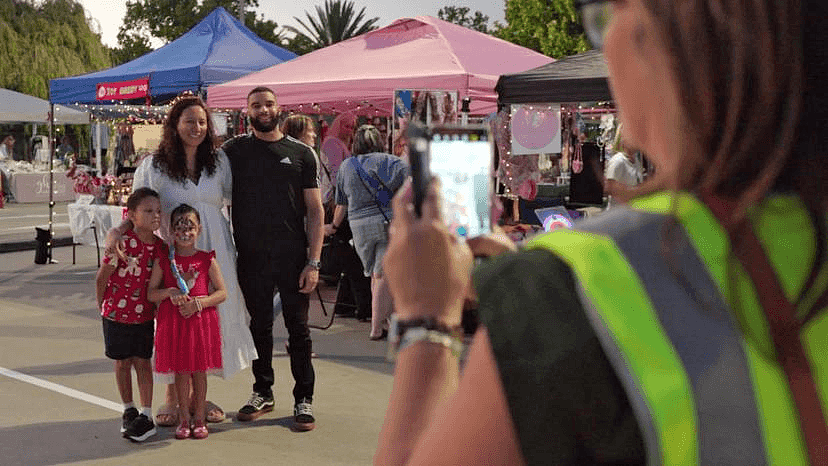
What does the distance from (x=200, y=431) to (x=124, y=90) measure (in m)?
10.1

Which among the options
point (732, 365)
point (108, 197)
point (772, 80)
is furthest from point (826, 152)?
point (108, 197)

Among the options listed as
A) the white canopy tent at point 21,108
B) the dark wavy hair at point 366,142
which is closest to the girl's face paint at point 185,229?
the dark wavy hair at point 366,142

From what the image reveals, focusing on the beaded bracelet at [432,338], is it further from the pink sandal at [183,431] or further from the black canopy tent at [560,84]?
the black canopy tent at [560,84]

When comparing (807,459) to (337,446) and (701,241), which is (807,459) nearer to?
(701,241)

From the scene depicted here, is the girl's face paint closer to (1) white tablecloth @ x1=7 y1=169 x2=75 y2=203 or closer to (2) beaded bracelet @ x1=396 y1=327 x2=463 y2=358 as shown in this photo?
(2) beaded bracelet @ x1=396 y1=327 x2=463 y2=358

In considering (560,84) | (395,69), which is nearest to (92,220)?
(395,69)

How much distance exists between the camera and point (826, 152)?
929 millimetres

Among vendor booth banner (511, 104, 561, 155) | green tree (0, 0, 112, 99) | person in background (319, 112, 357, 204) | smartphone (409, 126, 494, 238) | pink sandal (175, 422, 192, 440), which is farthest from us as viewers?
green tree (0, 0, 112, 99)

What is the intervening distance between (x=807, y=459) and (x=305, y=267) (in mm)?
5299

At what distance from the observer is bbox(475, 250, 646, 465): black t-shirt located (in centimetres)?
85

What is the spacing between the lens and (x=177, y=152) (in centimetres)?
582

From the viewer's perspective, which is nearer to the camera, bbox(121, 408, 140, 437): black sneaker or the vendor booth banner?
bbox(121, 408, 140, 437): black sneaker

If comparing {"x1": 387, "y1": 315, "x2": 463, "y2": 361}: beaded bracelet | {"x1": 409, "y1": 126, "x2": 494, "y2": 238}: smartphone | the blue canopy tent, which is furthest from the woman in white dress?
the blue canopy tent

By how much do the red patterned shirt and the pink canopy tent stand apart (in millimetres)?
5539
